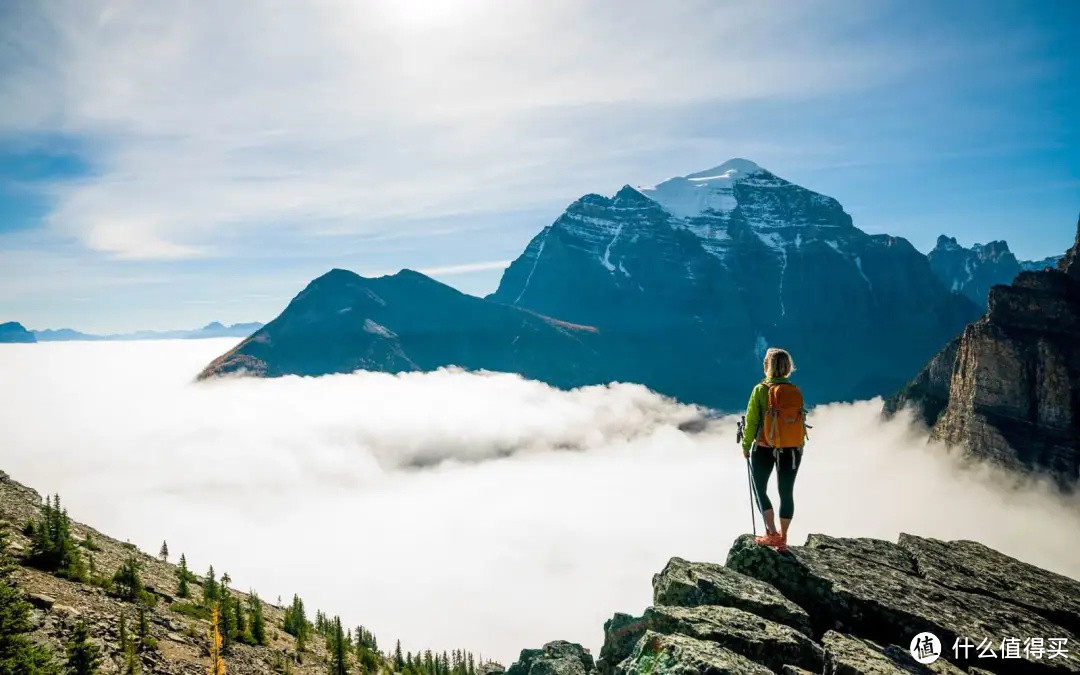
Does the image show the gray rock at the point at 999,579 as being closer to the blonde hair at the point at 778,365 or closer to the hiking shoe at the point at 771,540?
the hiking shoe at the point at 771,540

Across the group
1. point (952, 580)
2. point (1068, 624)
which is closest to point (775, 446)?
point (952, 580)

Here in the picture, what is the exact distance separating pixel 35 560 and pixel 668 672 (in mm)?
53646

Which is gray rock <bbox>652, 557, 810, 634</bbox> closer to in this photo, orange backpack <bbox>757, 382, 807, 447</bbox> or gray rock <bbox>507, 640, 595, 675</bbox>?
orange backpack <bbox>757, 382, 807, 447</bbox>

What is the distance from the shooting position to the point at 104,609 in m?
39.1

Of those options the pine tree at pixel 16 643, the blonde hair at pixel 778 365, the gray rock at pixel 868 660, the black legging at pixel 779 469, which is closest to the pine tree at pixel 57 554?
the pine tree at pixel 16 643

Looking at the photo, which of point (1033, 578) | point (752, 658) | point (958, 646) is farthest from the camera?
point (1033, 578)

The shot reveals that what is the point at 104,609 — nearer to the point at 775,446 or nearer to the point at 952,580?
the point at 775,446

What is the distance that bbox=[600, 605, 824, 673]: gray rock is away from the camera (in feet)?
44.7

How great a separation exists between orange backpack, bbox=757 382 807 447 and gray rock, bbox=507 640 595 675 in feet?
47.0

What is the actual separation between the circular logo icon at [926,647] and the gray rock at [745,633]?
A: 11.2 feet

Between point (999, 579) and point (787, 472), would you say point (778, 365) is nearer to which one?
point (787, 472)

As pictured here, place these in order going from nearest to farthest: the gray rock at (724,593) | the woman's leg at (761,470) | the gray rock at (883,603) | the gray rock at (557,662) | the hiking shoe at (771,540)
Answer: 1. the gray rock at (724,593)
2. the gray rock at (883,603)
3. the woman's leg at (761,470)
4. the hiking shoe at (771,540)
5. the gray rock at (557,662)

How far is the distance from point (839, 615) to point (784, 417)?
6.71 m

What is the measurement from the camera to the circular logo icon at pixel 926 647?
48.0ft
